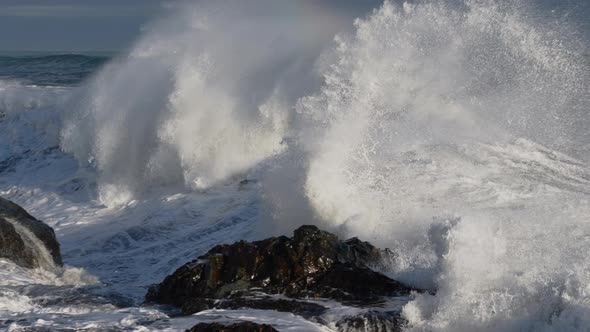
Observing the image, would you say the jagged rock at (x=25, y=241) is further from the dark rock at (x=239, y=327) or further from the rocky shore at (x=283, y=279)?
the dark rock at (x=239, y=327)

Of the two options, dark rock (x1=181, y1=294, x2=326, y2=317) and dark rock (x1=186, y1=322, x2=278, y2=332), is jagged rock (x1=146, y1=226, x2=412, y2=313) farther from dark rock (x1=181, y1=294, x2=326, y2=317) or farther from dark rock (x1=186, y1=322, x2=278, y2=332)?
dark rock (x1=186, y1=322, x2=278, y2=332)

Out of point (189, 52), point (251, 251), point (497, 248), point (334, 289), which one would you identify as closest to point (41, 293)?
point (251, 251)

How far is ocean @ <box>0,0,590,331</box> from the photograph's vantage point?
9938 millimetres

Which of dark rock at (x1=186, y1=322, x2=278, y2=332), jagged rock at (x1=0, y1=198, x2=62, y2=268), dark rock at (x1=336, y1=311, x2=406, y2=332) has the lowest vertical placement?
dark rock at (x1=186, y1=322, x2=278, y2=332)

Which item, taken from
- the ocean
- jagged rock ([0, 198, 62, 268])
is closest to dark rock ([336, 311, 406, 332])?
the ocean

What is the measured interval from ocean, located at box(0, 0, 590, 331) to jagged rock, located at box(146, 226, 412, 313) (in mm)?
516

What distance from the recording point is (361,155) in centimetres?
1455

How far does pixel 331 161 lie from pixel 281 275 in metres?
3.78

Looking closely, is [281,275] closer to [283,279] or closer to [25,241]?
[283,279]

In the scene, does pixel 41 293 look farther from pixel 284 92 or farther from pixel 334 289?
pixel 284 92

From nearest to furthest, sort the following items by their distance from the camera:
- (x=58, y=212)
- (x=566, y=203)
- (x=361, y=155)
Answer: (x=566, y=203) < (x=361, y=155) < (x=58, y=212)

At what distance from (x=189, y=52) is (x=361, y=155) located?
7943 mm

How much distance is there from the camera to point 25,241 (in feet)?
41.1

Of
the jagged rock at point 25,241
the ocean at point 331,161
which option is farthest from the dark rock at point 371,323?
the jagged rock at point 25,241
